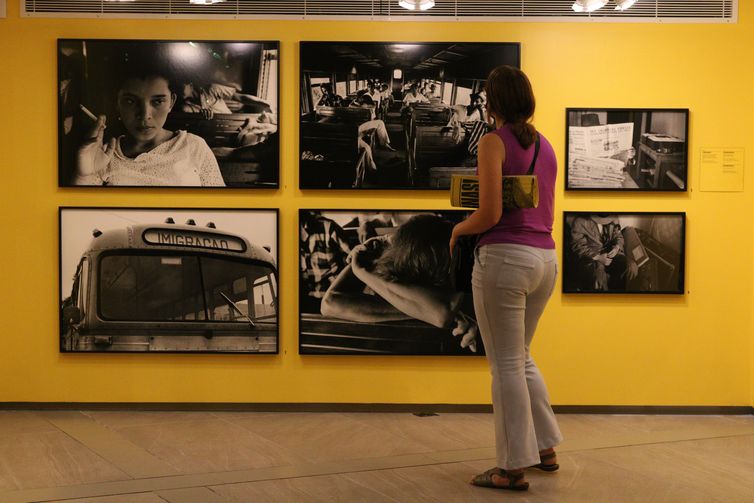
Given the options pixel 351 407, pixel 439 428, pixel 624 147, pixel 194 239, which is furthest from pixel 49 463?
pixel 624 147

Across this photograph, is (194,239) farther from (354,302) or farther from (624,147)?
(624,147)

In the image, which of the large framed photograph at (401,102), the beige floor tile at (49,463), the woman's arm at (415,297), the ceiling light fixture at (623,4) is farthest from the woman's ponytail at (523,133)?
the beige floor tile at (49,463)

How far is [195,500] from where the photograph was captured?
3.00m

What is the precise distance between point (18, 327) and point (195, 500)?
195 cm

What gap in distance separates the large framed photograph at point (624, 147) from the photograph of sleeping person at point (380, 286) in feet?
2.34

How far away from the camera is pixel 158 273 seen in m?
4.38

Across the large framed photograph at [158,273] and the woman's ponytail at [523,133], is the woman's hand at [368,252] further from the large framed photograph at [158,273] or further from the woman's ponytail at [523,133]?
the woman's ponytail at [523,133]

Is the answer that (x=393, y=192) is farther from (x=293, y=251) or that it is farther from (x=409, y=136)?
(x=293, y=251)

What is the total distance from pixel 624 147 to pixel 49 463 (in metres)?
3.17

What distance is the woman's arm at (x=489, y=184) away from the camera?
2994mm

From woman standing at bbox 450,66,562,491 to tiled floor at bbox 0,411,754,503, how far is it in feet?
0.82

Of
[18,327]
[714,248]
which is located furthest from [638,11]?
[18,327]

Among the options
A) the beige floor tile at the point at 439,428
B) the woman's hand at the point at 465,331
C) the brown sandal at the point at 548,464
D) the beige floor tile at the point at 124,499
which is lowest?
the beige floor tile at the point at 439,428

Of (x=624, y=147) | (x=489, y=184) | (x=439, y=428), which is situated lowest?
(x=439, y=428)
